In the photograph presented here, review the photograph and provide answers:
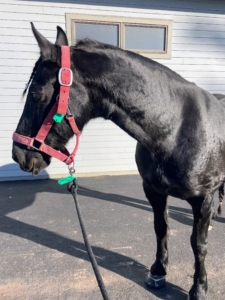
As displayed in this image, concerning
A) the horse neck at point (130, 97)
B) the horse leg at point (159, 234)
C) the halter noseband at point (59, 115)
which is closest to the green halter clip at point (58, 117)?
the halter noseband at point (59, 115)

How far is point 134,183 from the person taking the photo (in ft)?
17.3

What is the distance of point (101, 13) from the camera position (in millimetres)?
5137

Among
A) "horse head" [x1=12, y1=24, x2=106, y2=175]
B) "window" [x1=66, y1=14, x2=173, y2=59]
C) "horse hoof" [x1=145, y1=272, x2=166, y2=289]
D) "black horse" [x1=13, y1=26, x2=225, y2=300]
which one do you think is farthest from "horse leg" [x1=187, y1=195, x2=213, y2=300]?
"window" [x1=66, y1=14, x2=173, y2=59]

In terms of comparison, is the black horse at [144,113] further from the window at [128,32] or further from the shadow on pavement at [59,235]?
the window at [128,32]

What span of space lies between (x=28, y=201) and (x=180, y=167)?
3.21 metres

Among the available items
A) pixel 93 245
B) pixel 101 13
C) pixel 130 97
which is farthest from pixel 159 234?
pixel 101 13

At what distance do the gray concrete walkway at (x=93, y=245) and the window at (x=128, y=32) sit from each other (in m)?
2.94

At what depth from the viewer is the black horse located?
5.32 feet

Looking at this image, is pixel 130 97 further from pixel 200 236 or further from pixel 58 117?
pixel 200 236

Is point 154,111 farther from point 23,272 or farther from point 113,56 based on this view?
point 23,272

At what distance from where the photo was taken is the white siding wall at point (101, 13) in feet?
16.3

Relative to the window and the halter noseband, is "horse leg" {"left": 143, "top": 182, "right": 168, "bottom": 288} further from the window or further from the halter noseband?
the window

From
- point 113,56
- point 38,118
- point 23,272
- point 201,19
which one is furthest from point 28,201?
point 201,19

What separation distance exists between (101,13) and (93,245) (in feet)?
14.0
